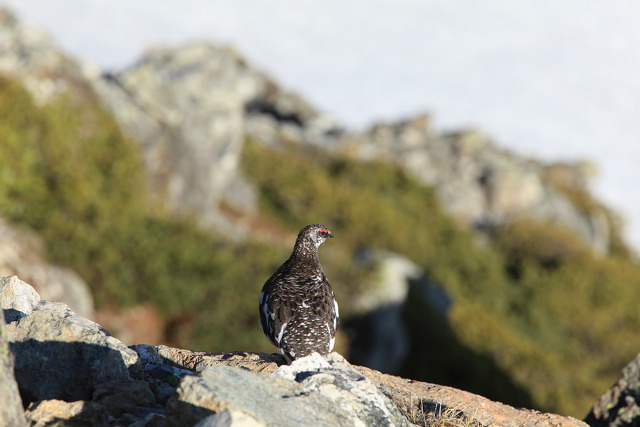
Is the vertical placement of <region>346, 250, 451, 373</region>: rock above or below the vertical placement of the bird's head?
above

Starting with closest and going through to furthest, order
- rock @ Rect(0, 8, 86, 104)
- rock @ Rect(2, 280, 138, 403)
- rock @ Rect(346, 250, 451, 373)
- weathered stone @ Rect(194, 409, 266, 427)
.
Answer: weathered stone @ Rect(194, 409, 266, 427), rock @ Rect(2, 280, 138, 403), rock @ Rect(346, 250, 451, 373), rock @ Rect(0, 8, 86, 104)

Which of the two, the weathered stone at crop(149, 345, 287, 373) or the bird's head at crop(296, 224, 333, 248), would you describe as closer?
the weathered stone at crop(149, 345, 287, 373)

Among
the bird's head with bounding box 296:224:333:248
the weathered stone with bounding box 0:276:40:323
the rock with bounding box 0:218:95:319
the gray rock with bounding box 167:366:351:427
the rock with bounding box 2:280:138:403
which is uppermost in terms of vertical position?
the rock with bounding box 0:218:95:319

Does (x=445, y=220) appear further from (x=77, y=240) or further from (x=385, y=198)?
(x=77, y=240)

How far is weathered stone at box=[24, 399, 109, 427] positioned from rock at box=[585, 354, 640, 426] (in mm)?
7355

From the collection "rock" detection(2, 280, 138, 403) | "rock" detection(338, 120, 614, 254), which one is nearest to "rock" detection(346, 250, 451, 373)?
"rock" detection(2, 280, 138, 403)

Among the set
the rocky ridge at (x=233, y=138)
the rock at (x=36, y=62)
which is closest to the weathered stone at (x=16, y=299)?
the rocky ridge at (x=233, y=138)

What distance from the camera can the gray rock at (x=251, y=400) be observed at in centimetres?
456

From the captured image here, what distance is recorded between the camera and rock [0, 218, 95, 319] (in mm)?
16281

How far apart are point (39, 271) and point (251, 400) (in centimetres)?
1380

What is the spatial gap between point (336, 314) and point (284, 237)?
1982cm

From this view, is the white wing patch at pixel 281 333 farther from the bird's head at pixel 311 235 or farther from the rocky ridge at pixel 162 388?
the bird's head at pixel 311 235

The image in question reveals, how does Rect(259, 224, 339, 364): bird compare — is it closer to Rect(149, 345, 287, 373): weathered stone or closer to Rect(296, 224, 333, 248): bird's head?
Rect(149, 345, 287, 373): weathered stone

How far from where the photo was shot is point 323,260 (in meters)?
23.4
